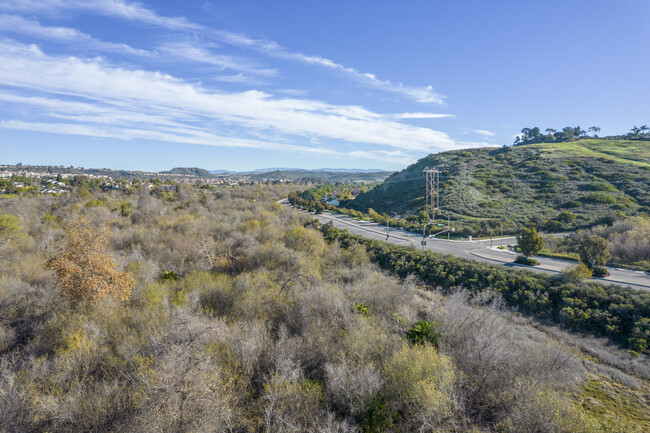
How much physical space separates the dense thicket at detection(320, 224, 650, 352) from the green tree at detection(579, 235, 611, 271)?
679 cm

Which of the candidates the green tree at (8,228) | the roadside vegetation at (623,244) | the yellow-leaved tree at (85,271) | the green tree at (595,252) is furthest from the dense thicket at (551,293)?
the green tree at (8,228)

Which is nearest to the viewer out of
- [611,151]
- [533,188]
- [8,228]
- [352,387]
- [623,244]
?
[352,387]

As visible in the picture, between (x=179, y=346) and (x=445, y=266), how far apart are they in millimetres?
21264

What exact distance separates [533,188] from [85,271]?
7108 centimetres

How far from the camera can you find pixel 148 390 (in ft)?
27.7

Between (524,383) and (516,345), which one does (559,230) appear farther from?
(524,383)

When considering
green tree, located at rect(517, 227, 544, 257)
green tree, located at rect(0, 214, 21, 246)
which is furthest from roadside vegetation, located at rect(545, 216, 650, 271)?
green tree, located at rect(0, 214, 21, 246)

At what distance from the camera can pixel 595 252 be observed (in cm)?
2522

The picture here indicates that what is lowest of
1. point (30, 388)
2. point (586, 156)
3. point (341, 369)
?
point (30, 388)

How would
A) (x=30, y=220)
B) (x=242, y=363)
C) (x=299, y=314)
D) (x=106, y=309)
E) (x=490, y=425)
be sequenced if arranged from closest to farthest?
(x=490, y=425)
(x=242, y=363)
(x=106, y=309)
(x=299, y=314)
(x=30, y=220)

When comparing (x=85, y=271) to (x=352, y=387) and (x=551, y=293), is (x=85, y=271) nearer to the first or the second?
(x=352, y=387)

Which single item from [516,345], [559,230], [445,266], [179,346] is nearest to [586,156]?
[559,230]

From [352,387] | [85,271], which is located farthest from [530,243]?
[85,271]

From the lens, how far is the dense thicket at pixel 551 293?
54.4 ft
